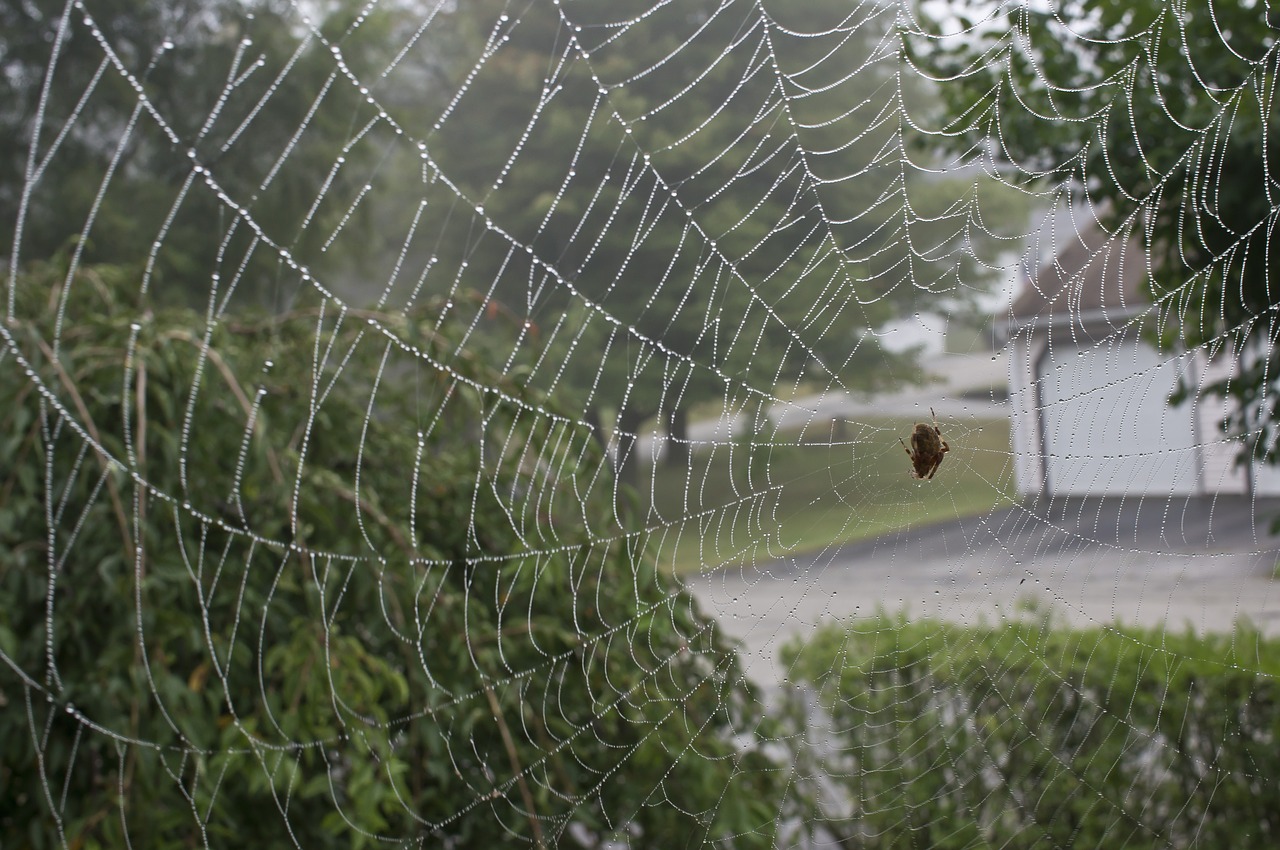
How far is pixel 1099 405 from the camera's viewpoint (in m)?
1.17

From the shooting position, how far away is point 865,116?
194cm

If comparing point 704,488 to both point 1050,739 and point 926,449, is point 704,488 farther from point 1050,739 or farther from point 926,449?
point 1050,739

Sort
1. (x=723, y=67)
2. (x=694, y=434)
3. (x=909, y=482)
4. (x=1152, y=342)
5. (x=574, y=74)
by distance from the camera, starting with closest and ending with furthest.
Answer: (x=909, y=482) < (x=1152, y=342) < (x=694, y=434) < (x=723, y=67) < (x=574, y=74)

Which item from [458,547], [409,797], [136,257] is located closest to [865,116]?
[458,547]

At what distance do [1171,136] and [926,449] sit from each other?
43cm

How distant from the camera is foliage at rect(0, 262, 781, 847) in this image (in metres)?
1.11

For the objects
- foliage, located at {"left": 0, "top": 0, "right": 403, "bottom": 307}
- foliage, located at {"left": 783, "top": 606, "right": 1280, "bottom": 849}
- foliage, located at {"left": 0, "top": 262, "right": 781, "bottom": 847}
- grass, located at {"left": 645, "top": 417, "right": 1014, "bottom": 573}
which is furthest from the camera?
foliage, located at {"left": 0, "top": 0, "right": 403, "bottom": 307}

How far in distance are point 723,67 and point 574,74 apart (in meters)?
0.42

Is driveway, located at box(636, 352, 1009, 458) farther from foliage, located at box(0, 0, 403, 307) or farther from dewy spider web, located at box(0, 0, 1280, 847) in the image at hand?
foliage, located at box(0, 0, 403, 307)

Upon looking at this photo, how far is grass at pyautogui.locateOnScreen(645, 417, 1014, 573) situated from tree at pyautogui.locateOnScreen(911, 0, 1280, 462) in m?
0.25

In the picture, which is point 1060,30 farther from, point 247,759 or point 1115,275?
point 247,759

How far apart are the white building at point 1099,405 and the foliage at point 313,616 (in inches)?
18.4

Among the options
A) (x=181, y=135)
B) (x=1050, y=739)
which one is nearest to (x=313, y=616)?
(x=1050, y=739)

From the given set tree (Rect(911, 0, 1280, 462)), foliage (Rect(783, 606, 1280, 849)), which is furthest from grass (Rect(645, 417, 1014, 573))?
foliage (Rect(783, 606, 1280, 849))
